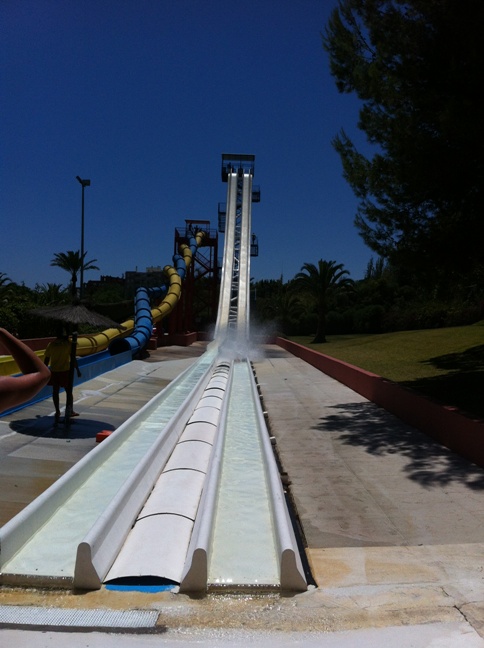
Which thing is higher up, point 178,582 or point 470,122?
point 470,122

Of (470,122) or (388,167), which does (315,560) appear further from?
(388,167)

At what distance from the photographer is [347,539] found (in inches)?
201

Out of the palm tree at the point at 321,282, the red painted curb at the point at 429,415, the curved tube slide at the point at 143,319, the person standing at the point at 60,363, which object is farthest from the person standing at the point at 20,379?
the palm tree at the point at 321,282

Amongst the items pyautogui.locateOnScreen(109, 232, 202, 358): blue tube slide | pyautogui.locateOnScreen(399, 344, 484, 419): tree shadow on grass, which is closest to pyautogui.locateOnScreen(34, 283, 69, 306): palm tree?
pyautogui.locateOnScreen(109, 232, 202, 358): blue tube slide

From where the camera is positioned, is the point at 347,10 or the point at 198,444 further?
the point at 347,10

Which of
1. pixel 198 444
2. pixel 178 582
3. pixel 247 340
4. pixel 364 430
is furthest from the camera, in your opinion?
pixel 247 340

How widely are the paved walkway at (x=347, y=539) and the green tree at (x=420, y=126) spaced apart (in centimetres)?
355

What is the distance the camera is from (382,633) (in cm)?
337

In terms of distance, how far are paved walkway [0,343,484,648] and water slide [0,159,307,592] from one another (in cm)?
23

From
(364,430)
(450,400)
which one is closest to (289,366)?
(450,400)

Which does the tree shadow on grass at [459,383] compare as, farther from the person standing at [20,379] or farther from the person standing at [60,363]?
the person standing at [20,379]

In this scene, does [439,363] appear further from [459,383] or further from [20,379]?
[20,379]

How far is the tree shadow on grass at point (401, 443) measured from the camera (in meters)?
7.00

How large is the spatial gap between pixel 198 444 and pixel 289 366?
15.7m
